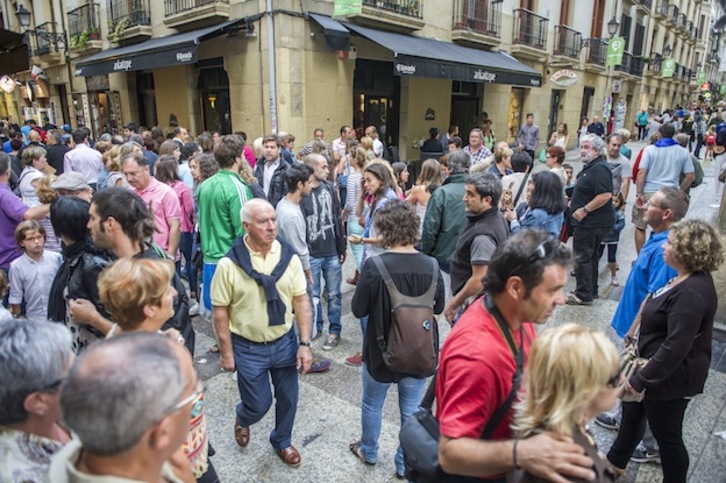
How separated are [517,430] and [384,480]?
175 cm

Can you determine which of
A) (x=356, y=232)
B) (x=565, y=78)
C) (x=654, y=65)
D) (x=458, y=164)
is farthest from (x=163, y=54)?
(x=654, y=65)

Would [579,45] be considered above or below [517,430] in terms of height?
above

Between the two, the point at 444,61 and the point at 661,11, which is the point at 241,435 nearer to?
the point at 444,61

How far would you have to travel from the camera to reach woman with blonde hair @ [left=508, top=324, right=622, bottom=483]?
130cm

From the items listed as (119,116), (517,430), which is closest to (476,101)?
(119,116)

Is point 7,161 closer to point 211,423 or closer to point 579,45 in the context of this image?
point 211,423

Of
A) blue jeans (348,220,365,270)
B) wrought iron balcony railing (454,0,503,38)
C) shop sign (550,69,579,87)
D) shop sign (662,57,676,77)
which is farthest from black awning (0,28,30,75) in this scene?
shop sign (662,57,676,77)

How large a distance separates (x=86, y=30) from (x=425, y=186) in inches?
637

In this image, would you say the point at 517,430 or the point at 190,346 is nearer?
the point at 517,430

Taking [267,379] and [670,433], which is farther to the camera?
[267,379]

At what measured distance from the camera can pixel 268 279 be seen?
106 inches

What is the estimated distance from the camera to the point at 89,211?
247cm

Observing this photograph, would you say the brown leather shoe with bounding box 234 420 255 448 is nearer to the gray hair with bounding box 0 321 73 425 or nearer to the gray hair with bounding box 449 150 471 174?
the gray hair with bounding box 0 321 73 425

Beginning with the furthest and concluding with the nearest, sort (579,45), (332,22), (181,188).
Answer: (579,45) < (332,22) < (181,188)
